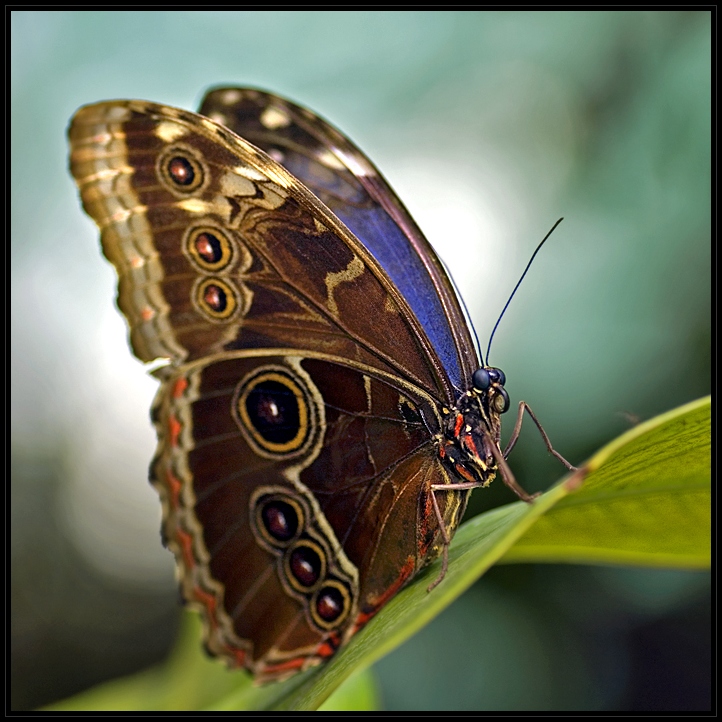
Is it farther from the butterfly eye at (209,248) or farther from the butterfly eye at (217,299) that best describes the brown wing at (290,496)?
the butterfly eye at (209,248)

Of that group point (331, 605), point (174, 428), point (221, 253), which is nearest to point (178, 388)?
point (174, 428)

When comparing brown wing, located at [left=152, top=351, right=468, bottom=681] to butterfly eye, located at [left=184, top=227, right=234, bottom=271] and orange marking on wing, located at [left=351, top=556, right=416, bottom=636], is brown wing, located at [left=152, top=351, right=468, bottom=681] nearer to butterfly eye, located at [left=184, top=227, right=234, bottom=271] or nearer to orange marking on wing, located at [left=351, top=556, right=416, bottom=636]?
orange marking on wing, located at [left=351, top=556, right=416, bottom=636]

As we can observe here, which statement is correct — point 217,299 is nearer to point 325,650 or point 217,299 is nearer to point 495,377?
point 495,377

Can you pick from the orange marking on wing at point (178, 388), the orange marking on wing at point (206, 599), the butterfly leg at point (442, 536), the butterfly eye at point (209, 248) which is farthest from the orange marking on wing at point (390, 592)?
the butterfly eye at point (209, 248)

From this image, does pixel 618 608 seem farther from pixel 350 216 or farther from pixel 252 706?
pixel 350 216

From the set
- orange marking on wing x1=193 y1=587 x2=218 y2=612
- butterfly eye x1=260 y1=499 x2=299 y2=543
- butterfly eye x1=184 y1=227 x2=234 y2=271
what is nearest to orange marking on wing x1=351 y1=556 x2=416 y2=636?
butterfly eye x1=260 y1=499 x2=299 y2=543
